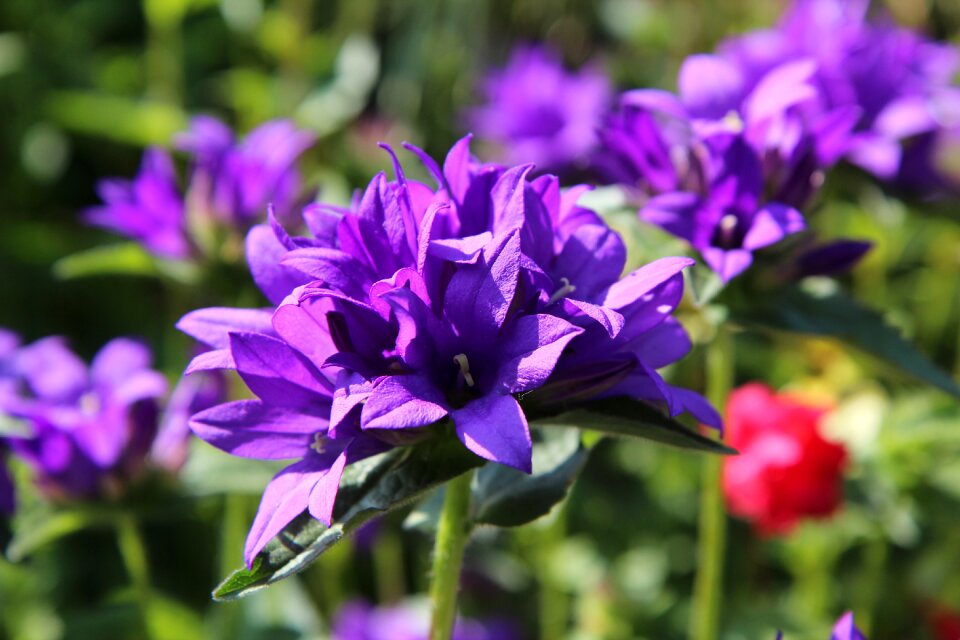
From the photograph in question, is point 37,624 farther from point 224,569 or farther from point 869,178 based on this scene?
point 869,178

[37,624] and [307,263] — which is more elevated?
[307,263]

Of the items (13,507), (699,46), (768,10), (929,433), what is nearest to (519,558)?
(929,433)

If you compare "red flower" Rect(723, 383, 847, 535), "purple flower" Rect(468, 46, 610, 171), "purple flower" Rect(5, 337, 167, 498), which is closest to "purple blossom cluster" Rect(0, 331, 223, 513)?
"purple flower" Rect(5, 337, 167, 498)

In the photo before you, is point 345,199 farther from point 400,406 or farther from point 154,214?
point 400,406

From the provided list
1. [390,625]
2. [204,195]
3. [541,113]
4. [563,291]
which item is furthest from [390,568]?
[563,291]

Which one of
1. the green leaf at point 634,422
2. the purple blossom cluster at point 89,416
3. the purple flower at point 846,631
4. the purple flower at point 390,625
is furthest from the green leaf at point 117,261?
the purple flower at point 846,631

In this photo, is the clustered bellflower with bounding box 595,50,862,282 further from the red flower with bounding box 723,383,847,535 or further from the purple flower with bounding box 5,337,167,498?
the purple flower with bounding box 5,337,167,498
